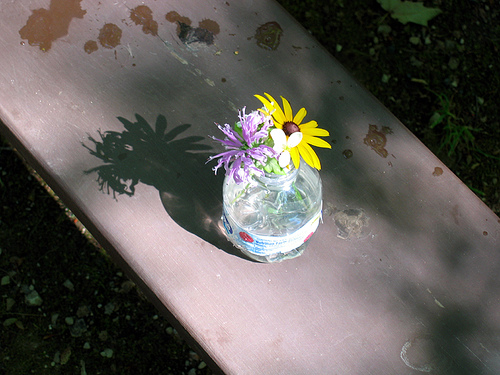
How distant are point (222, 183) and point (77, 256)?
2.89ft

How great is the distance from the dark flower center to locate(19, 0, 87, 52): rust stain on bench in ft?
2.23

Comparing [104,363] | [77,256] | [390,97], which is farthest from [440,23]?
[104,363]

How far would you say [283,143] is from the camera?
69cm

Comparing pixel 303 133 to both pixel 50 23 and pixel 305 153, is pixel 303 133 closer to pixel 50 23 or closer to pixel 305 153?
pixel 305 153

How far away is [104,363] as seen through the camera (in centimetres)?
151

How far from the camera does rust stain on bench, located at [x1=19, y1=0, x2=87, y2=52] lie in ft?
3.59

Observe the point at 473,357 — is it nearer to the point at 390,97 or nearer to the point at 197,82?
the point at 197,82

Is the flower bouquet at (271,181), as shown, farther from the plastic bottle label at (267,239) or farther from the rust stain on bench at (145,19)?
the rust stain on bench at (145,19)

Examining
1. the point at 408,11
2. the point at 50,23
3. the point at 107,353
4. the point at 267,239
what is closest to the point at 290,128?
the point at 267,239

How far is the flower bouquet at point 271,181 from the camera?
701 millimetres

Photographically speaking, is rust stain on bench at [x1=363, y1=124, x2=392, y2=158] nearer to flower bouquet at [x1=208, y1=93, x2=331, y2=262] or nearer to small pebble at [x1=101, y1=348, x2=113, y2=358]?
flower bouquet at [x1=208, y1=93, x2=331, y2=262]

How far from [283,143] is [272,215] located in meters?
0.29

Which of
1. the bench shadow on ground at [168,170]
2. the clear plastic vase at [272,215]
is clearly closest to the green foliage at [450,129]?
the clear plastic vase at [272,215]

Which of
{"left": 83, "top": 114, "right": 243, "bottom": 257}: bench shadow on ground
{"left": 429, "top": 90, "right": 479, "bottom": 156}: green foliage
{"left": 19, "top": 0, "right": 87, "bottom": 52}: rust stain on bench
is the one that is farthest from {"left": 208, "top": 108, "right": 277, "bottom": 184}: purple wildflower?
{"left": 429, "top": 90, "right": 479, "bottom": 156}: green foliage
